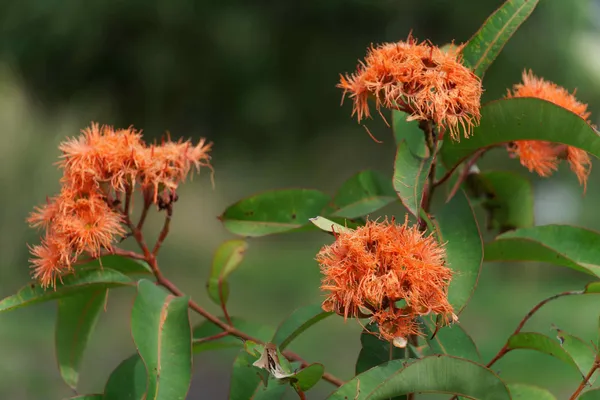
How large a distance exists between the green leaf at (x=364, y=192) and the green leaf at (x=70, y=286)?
0.68 feet

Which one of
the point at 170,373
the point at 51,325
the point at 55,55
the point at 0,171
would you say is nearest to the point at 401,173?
the point at 170,373

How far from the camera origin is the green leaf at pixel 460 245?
488mm

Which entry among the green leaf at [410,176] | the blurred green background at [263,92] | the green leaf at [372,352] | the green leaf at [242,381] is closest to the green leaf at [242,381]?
the green leaf at [242,381]

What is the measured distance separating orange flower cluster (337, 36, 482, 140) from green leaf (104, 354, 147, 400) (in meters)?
0.32

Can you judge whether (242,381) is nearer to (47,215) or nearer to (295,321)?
(295,321)

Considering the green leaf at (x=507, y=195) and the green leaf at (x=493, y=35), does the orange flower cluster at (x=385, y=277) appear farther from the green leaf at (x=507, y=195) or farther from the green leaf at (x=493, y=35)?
the green leaf at (x=507, y=195)

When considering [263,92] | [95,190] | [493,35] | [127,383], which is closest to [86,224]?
[95,190]

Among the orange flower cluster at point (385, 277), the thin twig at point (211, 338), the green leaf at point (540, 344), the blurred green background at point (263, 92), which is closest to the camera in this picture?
the orange flower cluster at point (385, 277)

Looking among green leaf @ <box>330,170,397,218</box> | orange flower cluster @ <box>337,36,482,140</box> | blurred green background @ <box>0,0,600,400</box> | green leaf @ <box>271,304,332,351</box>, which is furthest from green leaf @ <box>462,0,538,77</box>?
blurred green background @ <box>0,0,600,400</box>

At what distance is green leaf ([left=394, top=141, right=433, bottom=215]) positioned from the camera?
0.48m

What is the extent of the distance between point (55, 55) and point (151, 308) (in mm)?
4392

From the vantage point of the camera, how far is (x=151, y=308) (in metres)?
0.57

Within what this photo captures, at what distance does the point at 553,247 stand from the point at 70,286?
0.42 meters

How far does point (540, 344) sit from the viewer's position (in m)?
0.54
